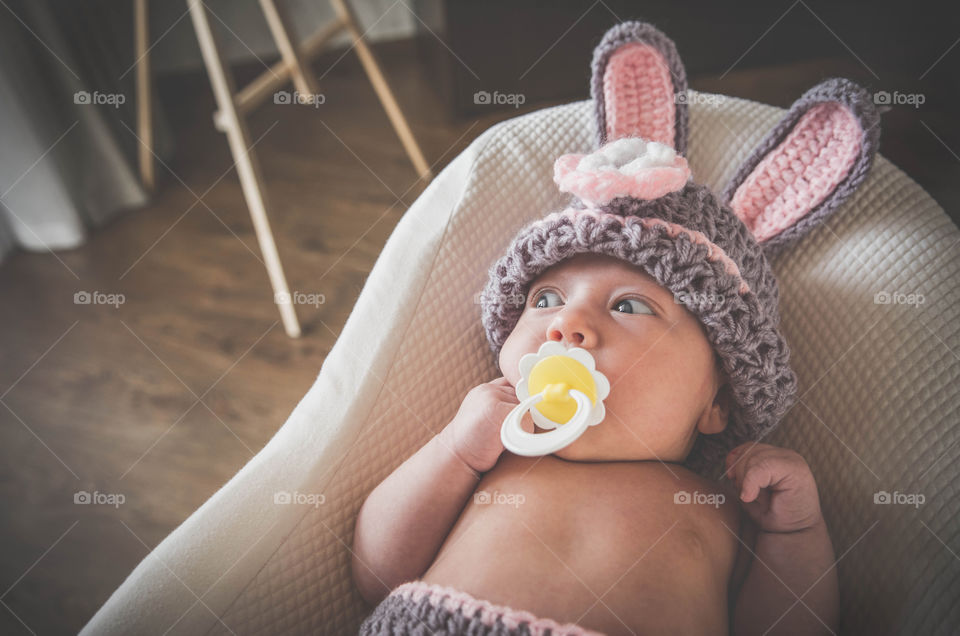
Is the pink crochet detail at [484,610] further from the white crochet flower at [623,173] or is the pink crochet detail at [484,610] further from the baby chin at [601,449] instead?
the white crochet flower at [623,173]

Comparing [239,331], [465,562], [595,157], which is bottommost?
[239,331]

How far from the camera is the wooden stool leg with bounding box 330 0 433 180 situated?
1.78 m

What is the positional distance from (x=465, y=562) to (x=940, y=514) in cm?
50

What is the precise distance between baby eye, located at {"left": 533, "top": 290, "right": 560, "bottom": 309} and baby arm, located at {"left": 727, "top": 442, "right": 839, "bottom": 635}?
278 millimetres

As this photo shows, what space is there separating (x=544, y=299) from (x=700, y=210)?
205 mm

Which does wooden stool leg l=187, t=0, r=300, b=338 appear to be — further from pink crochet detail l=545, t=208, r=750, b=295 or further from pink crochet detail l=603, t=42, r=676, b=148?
pink crochet detail l=545, t=208, r=750, b=295

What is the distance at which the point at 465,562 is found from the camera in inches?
28.5

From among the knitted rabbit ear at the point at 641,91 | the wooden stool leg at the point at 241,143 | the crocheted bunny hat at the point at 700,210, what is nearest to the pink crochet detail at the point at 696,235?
the crocheted bunny hat at the point at 700,210

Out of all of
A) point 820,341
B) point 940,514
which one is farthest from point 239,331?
point 940,514

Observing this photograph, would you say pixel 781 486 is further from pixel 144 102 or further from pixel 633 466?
pixel 144 102

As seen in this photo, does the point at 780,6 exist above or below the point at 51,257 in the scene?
above

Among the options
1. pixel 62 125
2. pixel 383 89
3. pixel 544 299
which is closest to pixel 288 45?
pixel 383 89

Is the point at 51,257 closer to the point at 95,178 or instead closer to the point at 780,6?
the point at 95,178

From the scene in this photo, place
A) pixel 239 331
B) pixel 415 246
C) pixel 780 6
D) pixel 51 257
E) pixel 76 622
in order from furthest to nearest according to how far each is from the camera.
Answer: pixel 780 6 < pixel 51 257 < pixel 239 331 < pixel 76 622 < pixel 415 246
